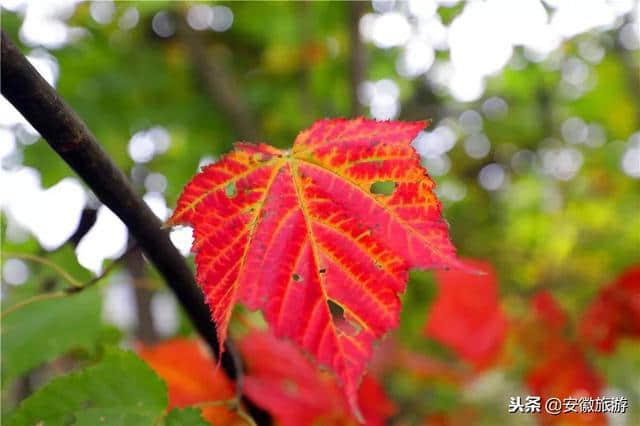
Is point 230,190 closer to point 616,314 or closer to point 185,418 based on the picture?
point 185,418

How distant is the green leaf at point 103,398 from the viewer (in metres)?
0.56

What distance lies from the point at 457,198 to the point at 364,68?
1159 millimetres

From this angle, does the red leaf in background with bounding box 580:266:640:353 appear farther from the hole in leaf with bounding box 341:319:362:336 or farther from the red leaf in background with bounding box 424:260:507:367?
the hole in leaf with bounding box 341:319:362:336

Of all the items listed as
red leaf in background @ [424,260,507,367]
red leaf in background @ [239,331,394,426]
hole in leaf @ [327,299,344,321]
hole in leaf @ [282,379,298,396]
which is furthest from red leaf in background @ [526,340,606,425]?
hole in leaf @ [327,299,344,321]

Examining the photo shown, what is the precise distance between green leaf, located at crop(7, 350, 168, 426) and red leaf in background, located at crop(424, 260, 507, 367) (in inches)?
34.8

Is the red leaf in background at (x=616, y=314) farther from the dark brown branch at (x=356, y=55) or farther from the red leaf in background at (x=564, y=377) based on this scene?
the dark brown branch at (x=356, y=55)

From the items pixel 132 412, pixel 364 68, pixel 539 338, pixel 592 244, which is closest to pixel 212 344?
pixel 132 412

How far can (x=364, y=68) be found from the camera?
1417 millimetres

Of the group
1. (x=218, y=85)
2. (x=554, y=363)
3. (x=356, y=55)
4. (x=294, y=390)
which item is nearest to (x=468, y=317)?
(x=554, y=363)

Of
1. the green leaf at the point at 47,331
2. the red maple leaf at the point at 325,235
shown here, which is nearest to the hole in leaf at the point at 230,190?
the red maple leaf at the point at 325,235

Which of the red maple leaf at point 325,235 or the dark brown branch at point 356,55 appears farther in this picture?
the dark brown branch at point 356,55

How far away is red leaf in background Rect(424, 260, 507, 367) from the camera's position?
1370 millimetres

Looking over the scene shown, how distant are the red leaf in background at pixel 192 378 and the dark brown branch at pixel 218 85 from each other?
799 millimetres

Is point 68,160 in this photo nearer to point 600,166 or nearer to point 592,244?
point 592,244
